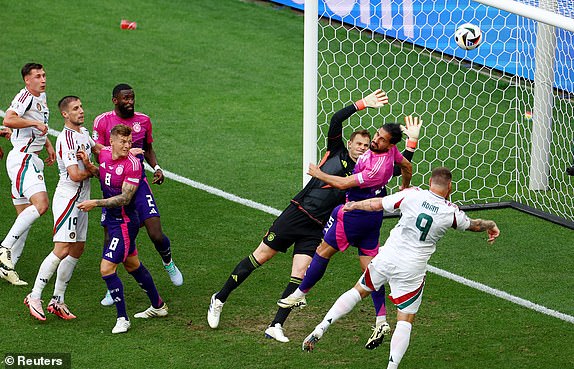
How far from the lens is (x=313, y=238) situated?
941 cm

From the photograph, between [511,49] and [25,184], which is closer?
[25,184]

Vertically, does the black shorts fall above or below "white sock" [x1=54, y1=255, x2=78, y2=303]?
above

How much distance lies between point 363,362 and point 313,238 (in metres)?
1.24

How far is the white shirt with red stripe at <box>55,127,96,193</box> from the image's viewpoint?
928 cm

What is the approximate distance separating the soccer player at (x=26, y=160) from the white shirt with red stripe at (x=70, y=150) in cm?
99

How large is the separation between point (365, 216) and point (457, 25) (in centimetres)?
560

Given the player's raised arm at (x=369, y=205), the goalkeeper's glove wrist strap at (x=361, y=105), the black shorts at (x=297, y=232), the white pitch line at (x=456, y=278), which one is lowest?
the white pitch line at (x=456, y=278)

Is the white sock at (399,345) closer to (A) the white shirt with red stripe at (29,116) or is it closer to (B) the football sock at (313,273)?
(B) the football sock at (313,273)

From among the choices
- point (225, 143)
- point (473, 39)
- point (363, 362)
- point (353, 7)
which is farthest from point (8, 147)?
point (363, 362)

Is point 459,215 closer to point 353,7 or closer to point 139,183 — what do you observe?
point 139,183

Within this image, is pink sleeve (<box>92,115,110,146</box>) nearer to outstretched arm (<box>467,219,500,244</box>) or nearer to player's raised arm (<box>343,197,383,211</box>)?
player's raised arm (<box>343,197,383,211</box>)

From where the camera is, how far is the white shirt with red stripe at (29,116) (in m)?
10.3

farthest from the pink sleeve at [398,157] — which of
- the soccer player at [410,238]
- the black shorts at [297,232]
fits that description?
the black shorts at [297,232]

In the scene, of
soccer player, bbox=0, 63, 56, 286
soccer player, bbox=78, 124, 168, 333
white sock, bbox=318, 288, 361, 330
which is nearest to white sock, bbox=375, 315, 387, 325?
white sock, bbox=318, 288, 361, 330
